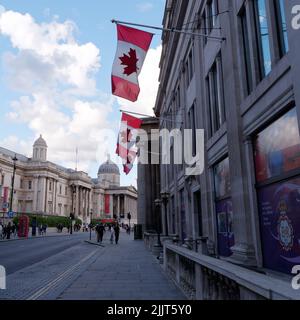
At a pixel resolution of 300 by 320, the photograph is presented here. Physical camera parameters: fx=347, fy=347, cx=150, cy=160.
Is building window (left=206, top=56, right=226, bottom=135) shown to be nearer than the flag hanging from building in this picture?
Yes

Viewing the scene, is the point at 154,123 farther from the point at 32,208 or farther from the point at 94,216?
the point at 94,216

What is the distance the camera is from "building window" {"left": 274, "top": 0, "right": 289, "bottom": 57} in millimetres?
7595

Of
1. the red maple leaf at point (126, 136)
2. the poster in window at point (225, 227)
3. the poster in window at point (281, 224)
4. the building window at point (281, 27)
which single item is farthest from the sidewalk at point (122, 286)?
the red maple leaf at point (126, 136)

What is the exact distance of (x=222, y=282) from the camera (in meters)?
5.47

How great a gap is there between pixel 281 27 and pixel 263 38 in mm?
1091

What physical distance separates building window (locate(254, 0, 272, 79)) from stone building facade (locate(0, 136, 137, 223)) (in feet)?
222

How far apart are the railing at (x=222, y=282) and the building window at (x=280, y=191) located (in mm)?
1808

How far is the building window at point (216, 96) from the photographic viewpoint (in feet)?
40.6

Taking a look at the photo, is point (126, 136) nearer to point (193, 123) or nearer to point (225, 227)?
point (193, 123)

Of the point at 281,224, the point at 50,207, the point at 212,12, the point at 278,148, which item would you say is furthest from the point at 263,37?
the point at 50,207

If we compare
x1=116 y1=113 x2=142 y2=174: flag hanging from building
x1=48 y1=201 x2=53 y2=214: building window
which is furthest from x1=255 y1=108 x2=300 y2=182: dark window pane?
x1=48 y1=201 x2=53 y2=214: building window

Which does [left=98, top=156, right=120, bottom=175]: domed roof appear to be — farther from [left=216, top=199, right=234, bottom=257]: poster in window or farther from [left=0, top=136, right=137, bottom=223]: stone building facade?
[left=216, top=199, right=234, bottom=257]: poster in window

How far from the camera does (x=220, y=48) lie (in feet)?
39.4
